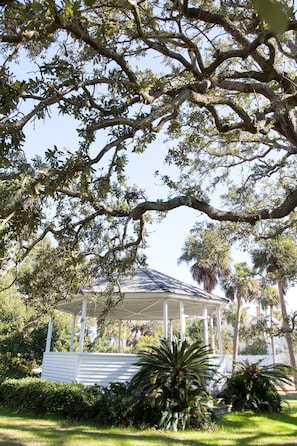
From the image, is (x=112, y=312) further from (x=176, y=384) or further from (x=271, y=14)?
(x=271, y=14)

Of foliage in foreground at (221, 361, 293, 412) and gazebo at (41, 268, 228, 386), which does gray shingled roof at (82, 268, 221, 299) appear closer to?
gazebo at (41, 268, 228, 386)

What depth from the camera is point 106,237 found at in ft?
26.5

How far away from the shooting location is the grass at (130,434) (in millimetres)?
7270

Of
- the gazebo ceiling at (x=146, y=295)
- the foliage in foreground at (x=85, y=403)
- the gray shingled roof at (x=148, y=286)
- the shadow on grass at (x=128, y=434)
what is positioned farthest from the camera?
the gray shingled roof at (x=148, y=286)

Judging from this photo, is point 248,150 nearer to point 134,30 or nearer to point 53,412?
point 134,30

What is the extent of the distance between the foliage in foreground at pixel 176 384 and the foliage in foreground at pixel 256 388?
188cm

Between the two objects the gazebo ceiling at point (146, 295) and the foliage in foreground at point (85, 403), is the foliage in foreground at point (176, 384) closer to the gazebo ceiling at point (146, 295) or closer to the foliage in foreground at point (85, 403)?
the foliage in foreground at point (85, 403)

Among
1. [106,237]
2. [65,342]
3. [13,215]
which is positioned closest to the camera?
[13,215]

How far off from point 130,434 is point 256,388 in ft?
16.9

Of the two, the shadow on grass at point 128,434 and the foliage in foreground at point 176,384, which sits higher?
the foliage in foreground at point 176,384

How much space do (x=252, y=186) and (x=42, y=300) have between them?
19.5 ft

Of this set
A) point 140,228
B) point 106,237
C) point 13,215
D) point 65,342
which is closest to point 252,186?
point 140,228

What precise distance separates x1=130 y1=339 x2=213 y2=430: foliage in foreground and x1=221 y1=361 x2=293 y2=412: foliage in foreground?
1883 millimetres

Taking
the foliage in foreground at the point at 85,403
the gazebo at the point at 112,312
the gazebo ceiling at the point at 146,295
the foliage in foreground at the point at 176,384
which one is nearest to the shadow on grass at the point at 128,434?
the foliage in foreground at the point at 85,403
